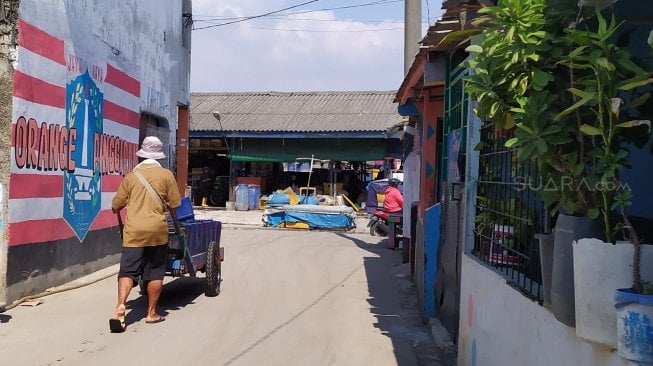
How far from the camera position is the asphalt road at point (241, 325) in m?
5.57

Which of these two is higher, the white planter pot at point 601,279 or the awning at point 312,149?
the awning at point 312,149

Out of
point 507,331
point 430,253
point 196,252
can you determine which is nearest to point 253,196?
point 196,252

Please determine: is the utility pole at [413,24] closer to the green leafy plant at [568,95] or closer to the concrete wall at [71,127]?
the concrete wall at [71,127]

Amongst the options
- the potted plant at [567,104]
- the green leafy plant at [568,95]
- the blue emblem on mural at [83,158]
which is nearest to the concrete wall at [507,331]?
the potted plant at [567,104]

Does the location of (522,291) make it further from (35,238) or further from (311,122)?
(311,122)

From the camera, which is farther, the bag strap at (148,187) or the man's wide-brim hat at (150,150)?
the man's wide-brim hat at (150,150)

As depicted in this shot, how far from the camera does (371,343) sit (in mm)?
6297

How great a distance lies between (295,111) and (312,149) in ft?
12.4

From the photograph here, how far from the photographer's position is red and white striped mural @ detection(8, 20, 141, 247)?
7133 mm

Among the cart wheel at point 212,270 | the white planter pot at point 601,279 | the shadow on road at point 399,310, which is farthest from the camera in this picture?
the cart wheel at point 212,270

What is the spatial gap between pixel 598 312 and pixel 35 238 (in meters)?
7.07

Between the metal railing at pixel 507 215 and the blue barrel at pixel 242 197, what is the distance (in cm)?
2317

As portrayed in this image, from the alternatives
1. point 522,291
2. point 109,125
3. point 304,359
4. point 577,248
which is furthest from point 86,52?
point 577,248

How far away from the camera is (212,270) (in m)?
8.10
